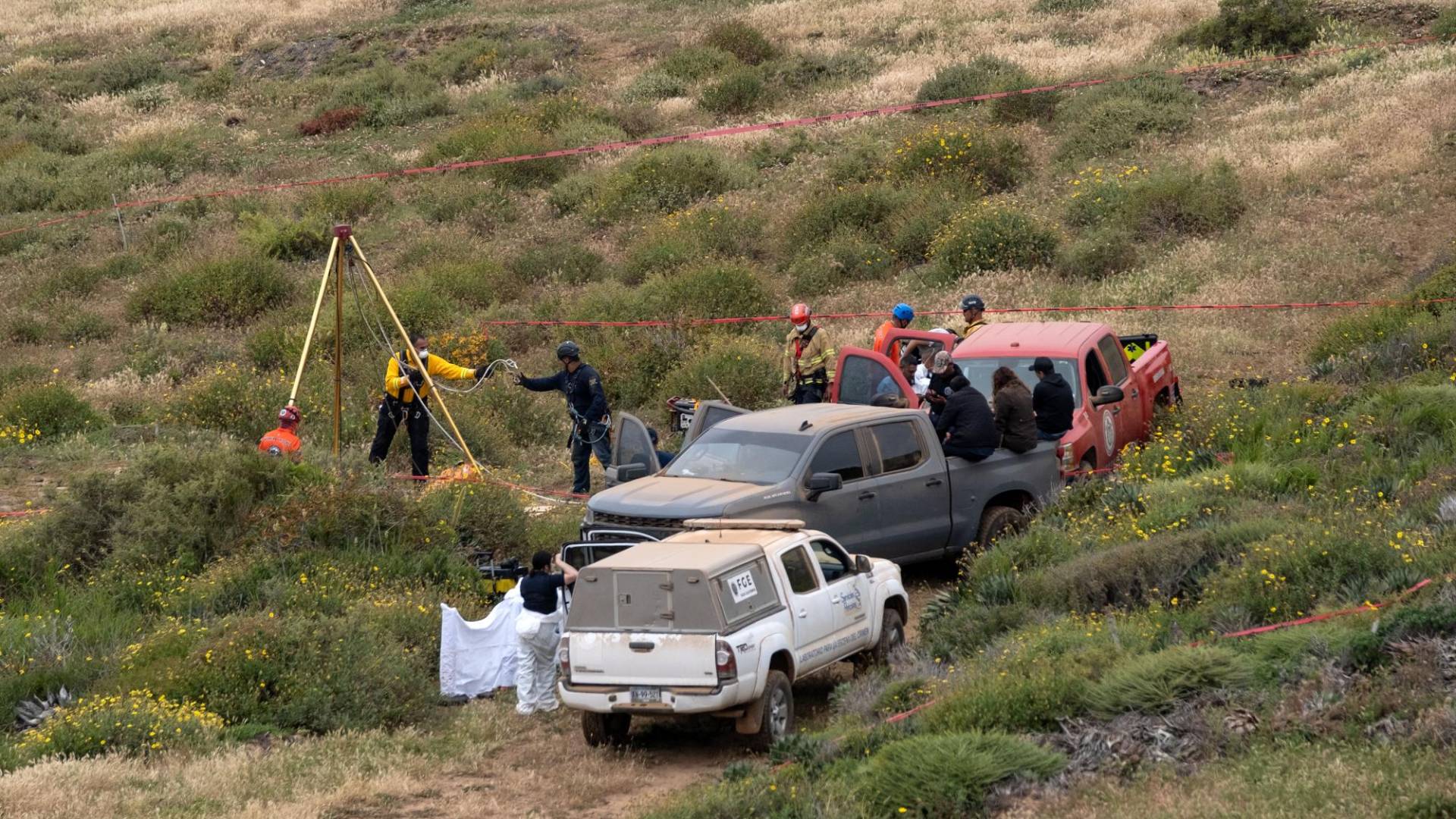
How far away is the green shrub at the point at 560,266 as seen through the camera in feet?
88.8

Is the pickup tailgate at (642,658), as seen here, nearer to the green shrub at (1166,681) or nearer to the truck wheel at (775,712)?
the truck wheel at (775,712)

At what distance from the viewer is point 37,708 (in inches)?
442

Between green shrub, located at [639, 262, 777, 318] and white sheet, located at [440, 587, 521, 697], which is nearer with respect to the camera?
white sheet, located at [440, 587, 521, 697]

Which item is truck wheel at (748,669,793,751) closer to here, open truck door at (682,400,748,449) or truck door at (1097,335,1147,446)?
open truck door at (682,400,748,449)

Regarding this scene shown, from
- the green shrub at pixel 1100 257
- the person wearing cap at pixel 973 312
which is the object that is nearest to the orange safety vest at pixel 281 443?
the person wearing cap at pixel 973 312

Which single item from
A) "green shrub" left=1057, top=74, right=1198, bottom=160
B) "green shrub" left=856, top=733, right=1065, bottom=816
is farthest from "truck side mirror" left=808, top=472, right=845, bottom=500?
"green shrub" left=1057, top=74, right=1198, bottom=160

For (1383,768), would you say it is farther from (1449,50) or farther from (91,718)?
(1449,50)

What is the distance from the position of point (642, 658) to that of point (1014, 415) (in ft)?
18.0

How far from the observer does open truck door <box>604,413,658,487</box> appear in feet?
44.4

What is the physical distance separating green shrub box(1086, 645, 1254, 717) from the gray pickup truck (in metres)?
3.81

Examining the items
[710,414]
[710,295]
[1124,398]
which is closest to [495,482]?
[710,414]

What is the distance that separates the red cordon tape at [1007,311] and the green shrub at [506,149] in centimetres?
900

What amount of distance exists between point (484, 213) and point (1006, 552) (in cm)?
2022

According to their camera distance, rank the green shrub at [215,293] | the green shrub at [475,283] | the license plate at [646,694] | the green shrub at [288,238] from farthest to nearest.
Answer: the green shrub at [288,238] < the green shrub at [215,293] < the green shrub at [475,283] < the license plate at [646,694]
